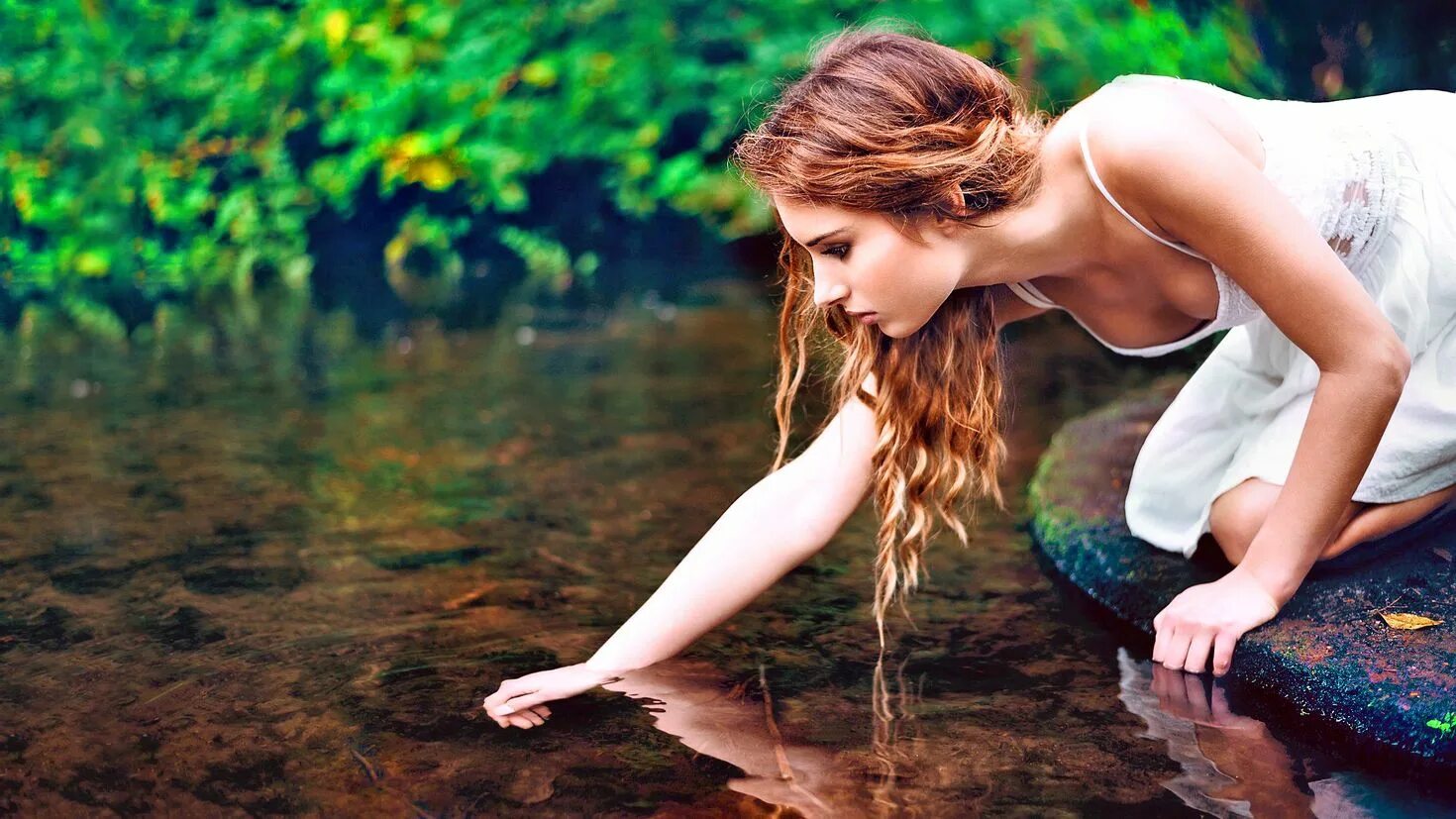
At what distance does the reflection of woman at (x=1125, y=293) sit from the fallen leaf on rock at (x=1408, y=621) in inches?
4.7

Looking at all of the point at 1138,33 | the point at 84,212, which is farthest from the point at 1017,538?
the point at 84,212

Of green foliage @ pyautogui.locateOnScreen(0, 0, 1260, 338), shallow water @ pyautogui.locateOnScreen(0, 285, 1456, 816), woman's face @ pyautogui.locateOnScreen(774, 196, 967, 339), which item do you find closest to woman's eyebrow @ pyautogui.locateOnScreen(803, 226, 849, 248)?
woman's face @ pyautogui.locateOnScreen(774, 196, 967, 339)

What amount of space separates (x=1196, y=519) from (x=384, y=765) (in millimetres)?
1296

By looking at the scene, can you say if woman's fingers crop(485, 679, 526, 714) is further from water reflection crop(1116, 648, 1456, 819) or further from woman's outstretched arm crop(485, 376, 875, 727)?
water reflection crop(1116, 648, 1456, 819)

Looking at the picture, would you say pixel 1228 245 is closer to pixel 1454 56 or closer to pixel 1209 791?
pixel 1209 791

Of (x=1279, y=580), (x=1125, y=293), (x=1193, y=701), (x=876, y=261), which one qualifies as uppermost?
(x=876, y=261)

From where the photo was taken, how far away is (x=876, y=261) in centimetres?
184

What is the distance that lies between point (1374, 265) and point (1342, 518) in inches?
15.3

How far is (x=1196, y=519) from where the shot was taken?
89.4 inches

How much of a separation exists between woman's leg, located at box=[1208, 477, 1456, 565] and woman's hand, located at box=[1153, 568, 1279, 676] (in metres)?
0.12

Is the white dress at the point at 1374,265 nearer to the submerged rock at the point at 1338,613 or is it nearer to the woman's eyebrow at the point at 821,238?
the submerged rock at the point at 1338,613

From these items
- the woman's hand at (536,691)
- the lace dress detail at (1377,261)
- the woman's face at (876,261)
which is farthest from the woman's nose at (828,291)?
the woman's hand at (536,691)

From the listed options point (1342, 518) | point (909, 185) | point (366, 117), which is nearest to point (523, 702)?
point (909, 185)

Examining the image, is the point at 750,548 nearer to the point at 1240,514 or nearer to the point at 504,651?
the point at 504,651
